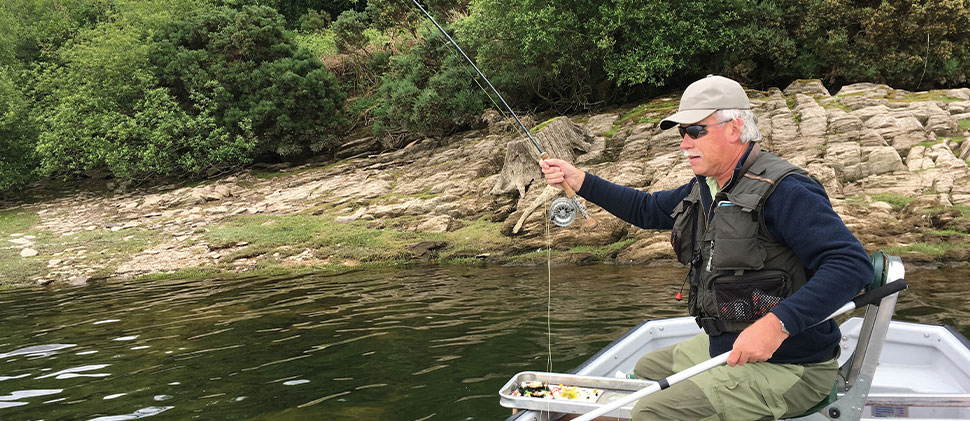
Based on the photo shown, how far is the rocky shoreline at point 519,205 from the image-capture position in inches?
559

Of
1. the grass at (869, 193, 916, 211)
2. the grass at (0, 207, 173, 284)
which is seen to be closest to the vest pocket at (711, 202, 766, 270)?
the grass at (869, 193, 916, 211)

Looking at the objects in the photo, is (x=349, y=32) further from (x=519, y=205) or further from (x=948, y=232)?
(x=948, y=232)

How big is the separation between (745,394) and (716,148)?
1.22 meters

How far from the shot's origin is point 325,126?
3344cm

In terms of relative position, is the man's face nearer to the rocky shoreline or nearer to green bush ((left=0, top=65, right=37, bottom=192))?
the rocky shoreline

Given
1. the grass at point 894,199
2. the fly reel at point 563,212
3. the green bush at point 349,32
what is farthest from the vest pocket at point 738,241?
the green bush at point 349,32

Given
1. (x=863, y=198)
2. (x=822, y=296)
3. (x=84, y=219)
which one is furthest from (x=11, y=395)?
(x=84, y=219)

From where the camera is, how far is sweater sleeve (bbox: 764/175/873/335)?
2930mm

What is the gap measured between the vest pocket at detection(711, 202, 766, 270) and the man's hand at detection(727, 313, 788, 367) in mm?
306

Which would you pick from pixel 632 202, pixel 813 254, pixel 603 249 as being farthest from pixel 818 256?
pixel 603 249

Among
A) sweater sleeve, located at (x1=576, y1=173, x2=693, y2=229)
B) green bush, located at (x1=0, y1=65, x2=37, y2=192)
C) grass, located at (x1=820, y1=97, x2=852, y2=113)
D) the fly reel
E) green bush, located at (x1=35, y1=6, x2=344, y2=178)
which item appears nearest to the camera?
sweater sleeve, located at (x1=576, y1=173, x2=693, y2=229)

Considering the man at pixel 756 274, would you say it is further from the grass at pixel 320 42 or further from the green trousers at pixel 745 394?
the grass at pixel 320 42

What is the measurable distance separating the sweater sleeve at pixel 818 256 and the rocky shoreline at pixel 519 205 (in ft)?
28.9

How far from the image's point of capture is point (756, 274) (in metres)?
3.23
